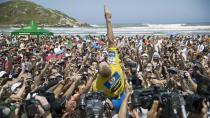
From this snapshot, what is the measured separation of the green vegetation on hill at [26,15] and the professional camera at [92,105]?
11064cm

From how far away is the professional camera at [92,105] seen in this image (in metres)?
4.21

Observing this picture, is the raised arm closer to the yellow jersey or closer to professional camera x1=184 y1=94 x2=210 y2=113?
the yellow jersey

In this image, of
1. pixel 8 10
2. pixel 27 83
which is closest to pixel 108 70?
pixel 27 83

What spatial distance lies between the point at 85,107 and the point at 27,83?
2.40m

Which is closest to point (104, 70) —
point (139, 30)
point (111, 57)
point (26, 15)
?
point (111, 57)

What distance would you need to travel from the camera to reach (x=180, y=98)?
14.8 ft

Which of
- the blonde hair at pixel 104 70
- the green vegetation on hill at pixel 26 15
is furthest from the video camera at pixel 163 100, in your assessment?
the green vegetation on hill at pixel 26 15

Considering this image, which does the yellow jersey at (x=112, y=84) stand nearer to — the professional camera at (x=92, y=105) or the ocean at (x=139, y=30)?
the professional camera at (x=92, y=105)

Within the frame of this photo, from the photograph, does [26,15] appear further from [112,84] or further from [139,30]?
[112,84]

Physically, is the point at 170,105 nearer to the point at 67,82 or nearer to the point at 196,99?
the point at 196,99

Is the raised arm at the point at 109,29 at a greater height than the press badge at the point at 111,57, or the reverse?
the raised arm at the point at 109,29

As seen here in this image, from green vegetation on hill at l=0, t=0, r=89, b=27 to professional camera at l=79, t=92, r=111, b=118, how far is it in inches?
4356

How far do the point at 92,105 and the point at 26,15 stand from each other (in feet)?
412

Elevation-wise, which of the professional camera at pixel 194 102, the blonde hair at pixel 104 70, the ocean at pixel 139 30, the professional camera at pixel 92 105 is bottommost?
the ocean at pixel 139 30
